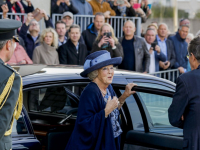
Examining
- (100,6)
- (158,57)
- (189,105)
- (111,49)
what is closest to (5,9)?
(111,49)

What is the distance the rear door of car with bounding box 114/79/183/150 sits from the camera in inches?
153

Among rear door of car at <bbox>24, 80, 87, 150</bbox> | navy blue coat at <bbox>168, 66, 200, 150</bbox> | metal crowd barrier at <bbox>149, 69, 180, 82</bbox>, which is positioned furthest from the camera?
metal crowd barrier at <bbox>149, 69, 180, 82</bbox>

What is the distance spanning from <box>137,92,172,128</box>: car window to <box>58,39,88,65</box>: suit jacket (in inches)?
143

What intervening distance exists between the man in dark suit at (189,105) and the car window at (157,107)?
80 cm

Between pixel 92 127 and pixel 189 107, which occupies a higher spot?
pixel 189 107

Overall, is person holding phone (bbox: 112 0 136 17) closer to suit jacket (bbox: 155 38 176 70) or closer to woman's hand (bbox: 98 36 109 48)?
suit jacket (bbox: 155 38 176 70)

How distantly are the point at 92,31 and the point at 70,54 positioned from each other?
44.5 inches

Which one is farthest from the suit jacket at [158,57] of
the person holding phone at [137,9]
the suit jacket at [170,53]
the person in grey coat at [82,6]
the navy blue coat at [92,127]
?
the navy blue coat at [92,127]

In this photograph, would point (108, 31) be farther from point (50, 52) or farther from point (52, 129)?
point (52, 129)

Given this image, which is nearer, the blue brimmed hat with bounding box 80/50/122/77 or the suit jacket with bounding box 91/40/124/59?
the blue brimmed hat with bounding box 80/50/122/77

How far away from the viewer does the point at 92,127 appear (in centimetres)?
339

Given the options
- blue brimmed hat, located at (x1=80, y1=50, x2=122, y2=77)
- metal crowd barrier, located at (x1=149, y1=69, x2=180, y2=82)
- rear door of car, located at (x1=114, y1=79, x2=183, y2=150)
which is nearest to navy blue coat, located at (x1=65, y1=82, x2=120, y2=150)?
blue brimmed hat, located at (x1=80, y1=50, x2=122, y2=77)

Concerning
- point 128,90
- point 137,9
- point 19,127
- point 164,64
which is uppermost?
point 137,9

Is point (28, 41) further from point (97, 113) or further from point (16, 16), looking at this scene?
point (97, 113)
